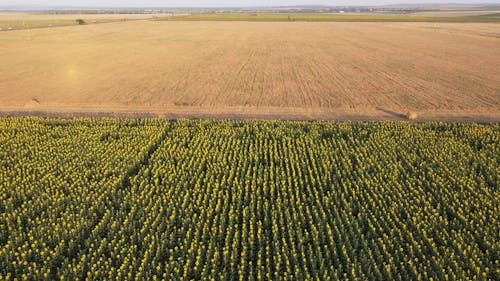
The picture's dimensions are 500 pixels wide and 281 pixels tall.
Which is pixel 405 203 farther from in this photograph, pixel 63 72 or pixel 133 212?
pixel 63 72

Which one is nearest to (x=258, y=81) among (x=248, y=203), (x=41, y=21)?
(x=248, y=203)

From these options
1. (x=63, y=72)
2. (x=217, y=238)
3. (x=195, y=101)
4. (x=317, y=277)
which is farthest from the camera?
(x=63, y=72)

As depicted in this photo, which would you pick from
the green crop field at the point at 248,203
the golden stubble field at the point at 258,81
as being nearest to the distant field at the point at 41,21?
the golden stubble field at the point at 258,81

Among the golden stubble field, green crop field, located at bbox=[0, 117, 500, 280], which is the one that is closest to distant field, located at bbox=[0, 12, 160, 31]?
the golden stubble field

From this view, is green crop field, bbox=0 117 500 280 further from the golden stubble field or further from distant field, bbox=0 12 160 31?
distant field, bbox=0 12 160 31

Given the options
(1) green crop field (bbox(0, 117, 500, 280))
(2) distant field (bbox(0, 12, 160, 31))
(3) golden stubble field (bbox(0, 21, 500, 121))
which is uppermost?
(2) distant field (bbox(0, 12, 160, 31))

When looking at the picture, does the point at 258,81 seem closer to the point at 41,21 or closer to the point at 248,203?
the point at 248,203

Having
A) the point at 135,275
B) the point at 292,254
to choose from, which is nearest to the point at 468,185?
the point at 292,254
